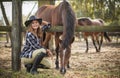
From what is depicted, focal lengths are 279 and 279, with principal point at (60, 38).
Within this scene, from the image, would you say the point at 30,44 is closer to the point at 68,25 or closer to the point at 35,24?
the point at 35,24

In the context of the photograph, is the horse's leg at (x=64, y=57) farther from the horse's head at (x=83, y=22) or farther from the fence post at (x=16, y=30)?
the horse's head at (x=83, y=22)

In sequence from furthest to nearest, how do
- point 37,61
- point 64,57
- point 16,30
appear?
1. point 16,30
2. point 64,57
3. point 37,61

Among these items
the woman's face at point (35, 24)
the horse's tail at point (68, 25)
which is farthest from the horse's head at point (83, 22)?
the woman's face at point (35, 24)

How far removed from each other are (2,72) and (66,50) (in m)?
1.17

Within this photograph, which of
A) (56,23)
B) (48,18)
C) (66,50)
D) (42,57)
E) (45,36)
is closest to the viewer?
(42,57)

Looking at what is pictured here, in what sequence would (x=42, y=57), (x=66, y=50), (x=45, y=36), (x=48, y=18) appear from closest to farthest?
(x=42, y=57), (x=66, y=50), (x=48, y=18), (x=45, y=36)

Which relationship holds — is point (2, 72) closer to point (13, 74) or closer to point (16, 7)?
point (13, 74)

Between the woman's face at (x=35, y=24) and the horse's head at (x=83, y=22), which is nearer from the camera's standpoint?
the woman's face at (x=35, y=24)

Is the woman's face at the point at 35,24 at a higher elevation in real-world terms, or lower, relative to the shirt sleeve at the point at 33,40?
higher

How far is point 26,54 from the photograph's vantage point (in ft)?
15.1

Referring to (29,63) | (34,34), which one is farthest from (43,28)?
(29,63)

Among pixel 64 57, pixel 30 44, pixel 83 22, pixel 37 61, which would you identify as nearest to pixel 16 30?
pixel 30 44

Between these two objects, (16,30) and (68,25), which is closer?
(68,25)

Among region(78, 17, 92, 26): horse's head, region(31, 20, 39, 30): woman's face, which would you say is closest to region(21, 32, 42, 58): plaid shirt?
region(31, 20, 39, 30): woman's face
